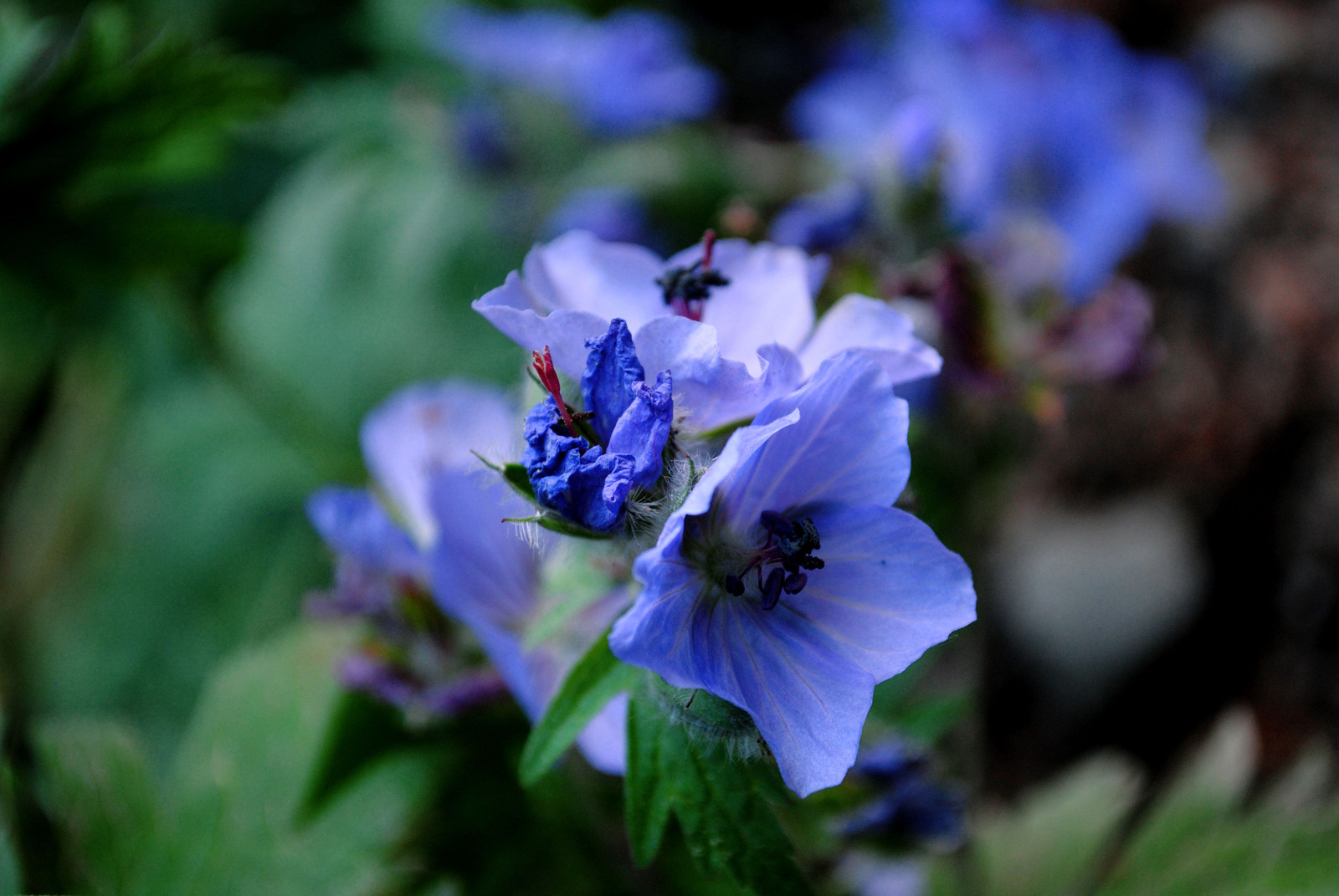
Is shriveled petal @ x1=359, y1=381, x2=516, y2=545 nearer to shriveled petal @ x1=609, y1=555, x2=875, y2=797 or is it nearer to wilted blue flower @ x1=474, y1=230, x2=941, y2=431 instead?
wilted blue flower @ x1=474, y1=230, x2=941, y2=431

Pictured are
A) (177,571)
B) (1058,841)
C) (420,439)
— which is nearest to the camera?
(420,439)

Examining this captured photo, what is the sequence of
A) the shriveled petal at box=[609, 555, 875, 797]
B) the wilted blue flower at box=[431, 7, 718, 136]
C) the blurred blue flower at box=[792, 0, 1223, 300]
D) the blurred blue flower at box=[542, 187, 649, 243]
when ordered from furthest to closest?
1. the wilted blue flower at box=[431, 7, 718, 136]
2. the blurred blue flower at box=[542, 187, 649, 243]
3. the blurred blue flower at box=[792, 0, 1223, 300]
4. the shriveled petal at box=[609, 555, 875, 797]

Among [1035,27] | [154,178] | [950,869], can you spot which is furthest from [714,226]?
[950,869]

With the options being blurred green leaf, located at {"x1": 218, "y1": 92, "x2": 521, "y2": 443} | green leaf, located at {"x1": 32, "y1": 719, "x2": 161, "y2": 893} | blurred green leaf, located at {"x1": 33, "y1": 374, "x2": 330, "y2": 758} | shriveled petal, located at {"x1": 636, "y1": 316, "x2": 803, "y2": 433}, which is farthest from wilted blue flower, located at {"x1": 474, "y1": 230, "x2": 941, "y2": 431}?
blurred green leaf, located at {"x1": 33, "y1": 374, "x2": 330, "y2": 758}

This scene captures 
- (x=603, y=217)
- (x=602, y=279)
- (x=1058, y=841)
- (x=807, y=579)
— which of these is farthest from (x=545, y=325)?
(x=603, y=217)

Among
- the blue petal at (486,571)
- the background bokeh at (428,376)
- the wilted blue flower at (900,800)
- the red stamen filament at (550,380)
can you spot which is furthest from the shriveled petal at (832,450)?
the background bokeh at (428,376)

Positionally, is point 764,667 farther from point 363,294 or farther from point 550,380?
point 363,294

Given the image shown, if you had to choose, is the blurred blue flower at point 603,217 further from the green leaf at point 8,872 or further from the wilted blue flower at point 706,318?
the green leaf at point 8,872
